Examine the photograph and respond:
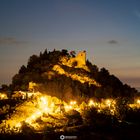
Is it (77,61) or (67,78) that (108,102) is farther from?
(77,61)

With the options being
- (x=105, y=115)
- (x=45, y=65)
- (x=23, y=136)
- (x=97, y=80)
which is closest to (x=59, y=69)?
(x=45, y=65)

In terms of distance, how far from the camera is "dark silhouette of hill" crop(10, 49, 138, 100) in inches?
2486

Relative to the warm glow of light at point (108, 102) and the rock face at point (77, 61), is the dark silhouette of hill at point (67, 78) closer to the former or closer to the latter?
the rock face at point (77, 61)

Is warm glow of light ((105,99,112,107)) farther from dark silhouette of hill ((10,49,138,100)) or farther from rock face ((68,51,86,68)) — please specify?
rock face ((68,51,86,68))

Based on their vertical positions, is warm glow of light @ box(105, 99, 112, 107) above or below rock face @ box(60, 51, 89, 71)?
below

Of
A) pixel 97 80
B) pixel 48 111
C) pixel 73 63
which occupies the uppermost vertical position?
pixel 73 63

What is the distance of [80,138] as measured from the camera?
27422 millimetres

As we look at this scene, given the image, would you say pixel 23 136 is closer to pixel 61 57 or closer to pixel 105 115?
pixel 105 115

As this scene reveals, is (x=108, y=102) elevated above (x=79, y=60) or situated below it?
below

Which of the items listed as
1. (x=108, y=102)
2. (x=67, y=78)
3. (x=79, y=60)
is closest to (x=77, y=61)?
(x=79, y=60)

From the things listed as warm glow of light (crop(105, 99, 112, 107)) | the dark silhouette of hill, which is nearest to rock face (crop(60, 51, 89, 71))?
the dark silhouette of hill

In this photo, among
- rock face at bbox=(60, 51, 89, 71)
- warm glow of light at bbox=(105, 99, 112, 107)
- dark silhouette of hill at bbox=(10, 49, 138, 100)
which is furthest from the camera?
rock face at bbox=(60, 51, 89, 71)

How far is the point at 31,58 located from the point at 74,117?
37.7 meters

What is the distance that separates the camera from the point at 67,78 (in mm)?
68500
